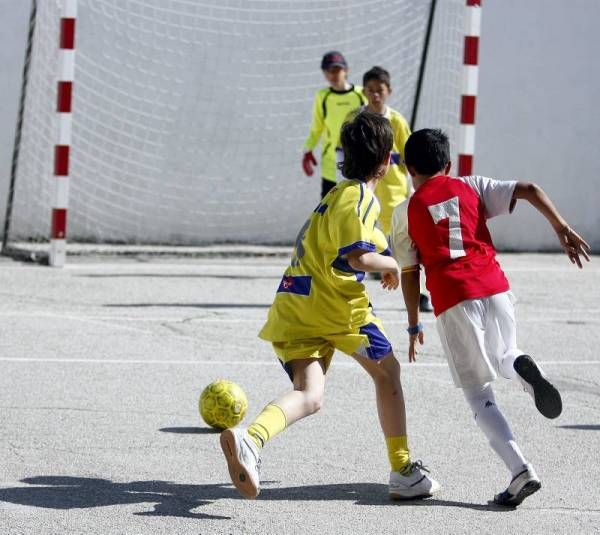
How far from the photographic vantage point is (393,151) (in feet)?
33.0

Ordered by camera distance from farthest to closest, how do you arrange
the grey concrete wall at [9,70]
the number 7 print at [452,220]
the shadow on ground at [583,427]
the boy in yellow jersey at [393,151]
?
the grey concrete wall at [9,70] < the boy in yellow jersey at [393,151] < the shadow on ground at [583,427] < the number 7 print at [452,220]

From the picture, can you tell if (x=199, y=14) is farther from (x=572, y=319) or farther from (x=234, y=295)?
(x=572, y=319)

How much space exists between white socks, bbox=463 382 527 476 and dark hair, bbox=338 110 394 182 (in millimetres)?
950

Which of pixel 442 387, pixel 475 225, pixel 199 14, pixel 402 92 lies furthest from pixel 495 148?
pixel 475 225

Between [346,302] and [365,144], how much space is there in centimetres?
61

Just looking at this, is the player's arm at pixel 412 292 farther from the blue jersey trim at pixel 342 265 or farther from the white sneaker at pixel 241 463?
the white sneaker at pixel 241 463

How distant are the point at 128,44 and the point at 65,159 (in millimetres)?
2048

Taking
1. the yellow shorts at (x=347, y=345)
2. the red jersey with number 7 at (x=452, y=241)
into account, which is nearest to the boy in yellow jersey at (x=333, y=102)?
the red jersey with number 7 at (x=452, y=241)

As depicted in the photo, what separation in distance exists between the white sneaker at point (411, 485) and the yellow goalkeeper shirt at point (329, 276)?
59cm

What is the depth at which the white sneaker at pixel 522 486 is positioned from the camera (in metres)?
5.00

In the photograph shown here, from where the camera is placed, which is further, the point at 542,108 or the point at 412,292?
the point at 542,108

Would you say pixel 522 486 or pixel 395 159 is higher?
pixel 395 159

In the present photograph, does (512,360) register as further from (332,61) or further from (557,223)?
(332,61)

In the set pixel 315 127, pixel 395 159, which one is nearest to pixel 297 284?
pixel 395 159
